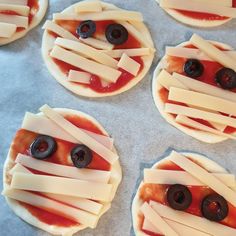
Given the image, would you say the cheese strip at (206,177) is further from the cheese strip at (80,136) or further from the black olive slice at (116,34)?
the black olive slice at (116,34)

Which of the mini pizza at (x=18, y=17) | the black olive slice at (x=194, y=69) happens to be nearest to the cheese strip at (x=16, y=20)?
the mini pizza at (x=18, y=17)

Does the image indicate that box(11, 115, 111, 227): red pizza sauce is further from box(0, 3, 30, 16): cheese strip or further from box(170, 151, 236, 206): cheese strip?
box(0, 3, 30, 16): cheese strip

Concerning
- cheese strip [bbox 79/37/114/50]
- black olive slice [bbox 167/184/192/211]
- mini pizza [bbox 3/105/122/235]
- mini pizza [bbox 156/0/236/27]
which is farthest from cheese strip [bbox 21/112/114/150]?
Answer: mini pizza [bbox 156/0/236/27]

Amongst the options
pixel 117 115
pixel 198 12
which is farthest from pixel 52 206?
pixel 198 12

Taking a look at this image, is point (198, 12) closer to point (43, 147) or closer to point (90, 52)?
point (90, 52)

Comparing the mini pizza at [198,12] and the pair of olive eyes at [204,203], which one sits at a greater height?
the mini pizza at [198,12]

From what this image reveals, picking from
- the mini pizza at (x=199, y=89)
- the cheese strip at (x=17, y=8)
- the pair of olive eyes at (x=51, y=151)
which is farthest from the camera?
the cheese strip at (x=17, y=8)
